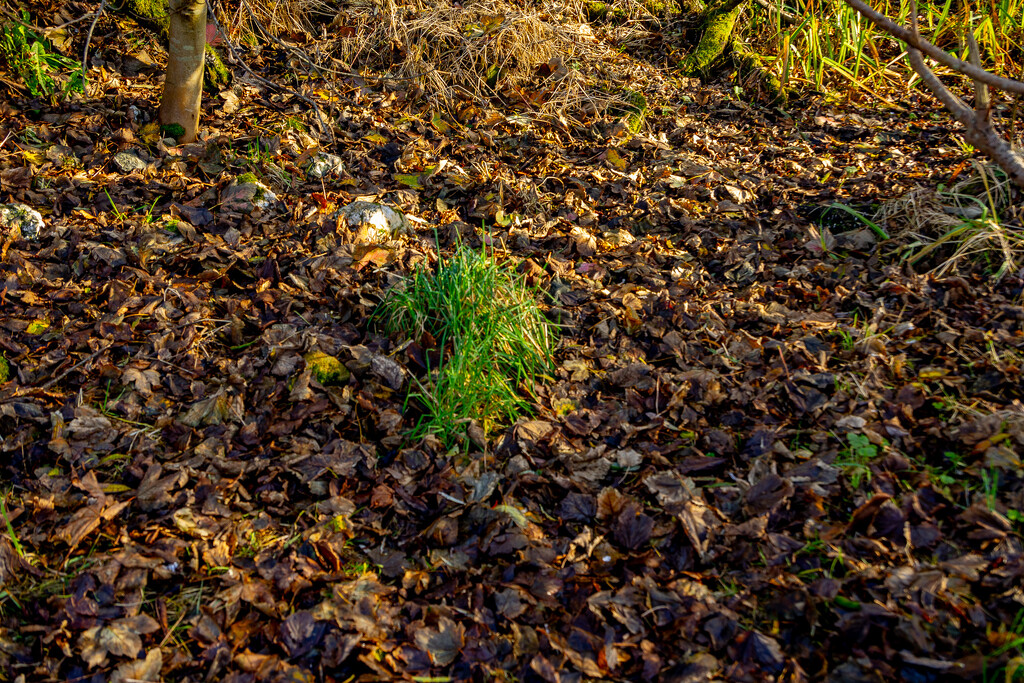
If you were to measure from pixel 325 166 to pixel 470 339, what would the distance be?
1881mm

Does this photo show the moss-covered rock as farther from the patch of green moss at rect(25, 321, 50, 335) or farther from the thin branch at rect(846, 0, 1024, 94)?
the patch of green moss at rect(25, 321, 50, 335)

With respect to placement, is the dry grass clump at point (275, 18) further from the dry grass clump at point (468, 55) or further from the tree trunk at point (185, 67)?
the tree trunk at point (185, 67)

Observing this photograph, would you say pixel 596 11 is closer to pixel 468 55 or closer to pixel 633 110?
pixel 633 110

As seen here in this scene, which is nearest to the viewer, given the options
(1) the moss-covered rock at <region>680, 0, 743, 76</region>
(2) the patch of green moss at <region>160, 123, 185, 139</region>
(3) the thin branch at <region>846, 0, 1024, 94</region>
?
(3) the thin branch at <region>846, 0, 1024, 94</region>

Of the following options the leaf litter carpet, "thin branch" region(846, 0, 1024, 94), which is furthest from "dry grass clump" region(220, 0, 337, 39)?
"thin branch" region(846, 0, 1024, 94)

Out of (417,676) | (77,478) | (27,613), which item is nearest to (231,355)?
(77,478)

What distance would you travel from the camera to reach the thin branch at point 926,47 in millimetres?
2125

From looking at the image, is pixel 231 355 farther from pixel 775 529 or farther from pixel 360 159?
pixel 775 529

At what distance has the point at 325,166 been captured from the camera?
377 centimetres

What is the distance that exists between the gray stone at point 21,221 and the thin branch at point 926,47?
336cm

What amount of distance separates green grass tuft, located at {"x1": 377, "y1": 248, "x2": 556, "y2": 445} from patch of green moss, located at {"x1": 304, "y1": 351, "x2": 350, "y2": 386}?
0.86ft

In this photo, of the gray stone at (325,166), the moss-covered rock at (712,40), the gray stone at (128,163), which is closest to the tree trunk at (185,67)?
the gray stone at (128,163)

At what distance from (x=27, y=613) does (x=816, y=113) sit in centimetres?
510

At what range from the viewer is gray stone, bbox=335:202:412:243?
10.7ft
